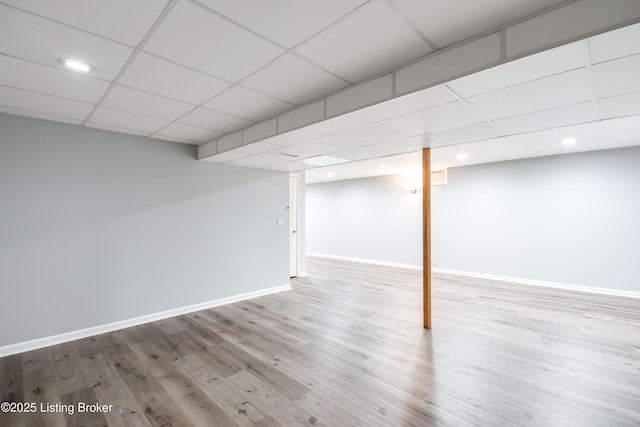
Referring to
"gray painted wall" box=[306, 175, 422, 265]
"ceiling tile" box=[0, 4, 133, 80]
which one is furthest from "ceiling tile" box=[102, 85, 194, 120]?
"gray painted wall" box=[306, 175, 422, 265]

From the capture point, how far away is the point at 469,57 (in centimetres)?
181

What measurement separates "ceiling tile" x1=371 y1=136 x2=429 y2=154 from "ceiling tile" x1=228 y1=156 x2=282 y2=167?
5.70 ft

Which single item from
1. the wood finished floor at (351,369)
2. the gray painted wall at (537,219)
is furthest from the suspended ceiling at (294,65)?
the gray painted wall at (537,219)

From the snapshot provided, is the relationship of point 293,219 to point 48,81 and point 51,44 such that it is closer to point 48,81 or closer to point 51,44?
point 48,81

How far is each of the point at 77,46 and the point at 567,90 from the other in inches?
134

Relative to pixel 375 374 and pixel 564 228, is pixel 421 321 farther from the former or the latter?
pixel 564 228

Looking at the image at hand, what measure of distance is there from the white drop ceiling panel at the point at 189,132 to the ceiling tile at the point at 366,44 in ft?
7.21

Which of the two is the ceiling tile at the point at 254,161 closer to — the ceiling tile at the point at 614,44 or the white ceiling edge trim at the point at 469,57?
the white ceiling edge trim at the point at 469,57

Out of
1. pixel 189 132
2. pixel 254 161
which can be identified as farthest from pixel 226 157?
pixel 189 132

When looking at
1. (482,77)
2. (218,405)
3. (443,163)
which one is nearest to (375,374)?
(218,405)

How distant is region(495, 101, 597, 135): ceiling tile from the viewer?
2.44 meters

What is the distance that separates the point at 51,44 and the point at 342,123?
2162 millimetres

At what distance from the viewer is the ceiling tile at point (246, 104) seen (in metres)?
2.59

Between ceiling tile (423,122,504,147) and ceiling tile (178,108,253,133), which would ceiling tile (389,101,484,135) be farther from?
ceiling tile (178,108,253,133)
